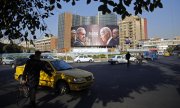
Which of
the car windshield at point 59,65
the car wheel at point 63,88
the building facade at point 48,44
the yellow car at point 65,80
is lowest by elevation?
the car wheel at point 63,88

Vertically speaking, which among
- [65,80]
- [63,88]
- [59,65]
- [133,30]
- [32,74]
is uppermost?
[133,30]

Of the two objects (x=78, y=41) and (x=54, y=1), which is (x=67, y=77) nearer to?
(x=54, y=1)

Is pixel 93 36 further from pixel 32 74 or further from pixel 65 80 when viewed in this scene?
pixel 32 74

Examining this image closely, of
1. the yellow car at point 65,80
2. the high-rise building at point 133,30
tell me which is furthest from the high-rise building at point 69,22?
the yellow car at point 65,80

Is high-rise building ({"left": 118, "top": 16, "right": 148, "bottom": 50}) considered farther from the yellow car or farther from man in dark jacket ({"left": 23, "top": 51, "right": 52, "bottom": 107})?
man in dark jacket ({"left": 23, "top": 51, "right": 52, "bottom": 107})

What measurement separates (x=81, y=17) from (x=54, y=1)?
5940 inches

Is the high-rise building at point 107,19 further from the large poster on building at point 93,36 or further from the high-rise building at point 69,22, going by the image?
the large poster on building at point 93,36

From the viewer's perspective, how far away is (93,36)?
331 ft

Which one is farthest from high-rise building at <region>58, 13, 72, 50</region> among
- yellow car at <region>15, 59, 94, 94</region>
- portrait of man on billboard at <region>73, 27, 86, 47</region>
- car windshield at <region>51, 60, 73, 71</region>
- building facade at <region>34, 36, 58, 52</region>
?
yellow car at <region>15, 59, 94, 94</region>

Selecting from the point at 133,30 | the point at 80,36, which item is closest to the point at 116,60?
the point at 80,36

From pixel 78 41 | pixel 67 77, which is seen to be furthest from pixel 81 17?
pixel 67 77

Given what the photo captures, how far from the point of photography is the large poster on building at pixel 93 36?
323 ft

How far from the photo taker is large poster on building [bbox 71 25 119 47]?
98438 mm

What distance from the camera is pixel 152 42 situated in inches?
6964
